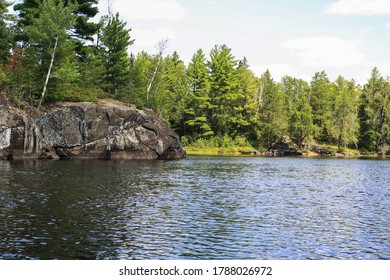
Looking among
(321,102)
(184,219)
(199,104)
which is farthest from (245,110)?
(184,219)

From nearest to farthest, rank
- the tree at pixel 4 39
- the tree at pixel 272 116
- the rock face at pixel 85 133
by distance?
the rock face at pixel 85 133
the tree at pixel 4 39
the tree at pixel 272 116

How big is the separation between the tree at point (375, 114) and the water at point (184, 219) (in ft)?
248

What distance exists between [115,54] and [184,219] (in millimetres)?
53601

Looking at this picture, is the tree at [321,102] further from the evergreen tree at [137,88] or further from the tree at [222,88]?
the evergreen tree at [137,88]

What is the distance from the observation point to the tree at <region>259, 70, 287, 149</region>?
328 feet

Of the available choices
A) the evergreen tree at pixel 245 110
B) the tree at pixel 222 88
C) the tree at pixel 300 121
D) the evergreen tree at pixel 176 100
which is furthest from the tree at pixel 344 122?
the evergreen tree at pixel 176 100

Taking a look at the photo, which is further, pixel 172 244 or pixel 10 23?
pixel 10 23

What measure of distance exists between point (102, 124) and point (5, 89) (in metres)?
12.7

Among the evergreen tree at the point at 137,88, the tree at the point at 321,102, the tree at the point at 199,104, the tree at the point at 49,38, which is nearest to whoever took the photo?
the tree at the point at 49,38

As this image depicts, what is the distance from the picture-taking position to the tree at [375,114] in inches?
4094

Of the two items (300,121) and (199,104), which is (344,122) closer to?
(300,121)
